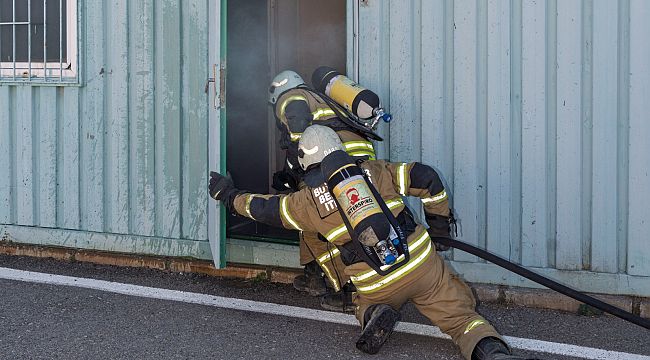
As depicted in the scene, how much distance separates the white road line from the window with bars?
1.70 metres

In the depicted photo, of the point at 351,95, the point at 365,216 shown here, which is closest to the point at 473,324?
the point at 365,216

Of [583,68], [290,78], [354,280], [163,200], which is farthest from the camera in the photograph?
[163,200]

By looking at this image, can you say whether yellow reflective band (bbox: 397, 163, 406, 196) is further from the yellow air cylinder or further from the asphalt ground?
the asphalt ground

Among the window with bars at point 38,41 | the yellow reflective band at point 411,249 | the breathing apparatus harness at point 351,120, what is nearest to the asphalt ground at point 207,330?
the yellow reflective band at point 411,249

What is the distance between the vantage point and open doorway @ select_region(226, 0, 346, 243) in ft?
22.0

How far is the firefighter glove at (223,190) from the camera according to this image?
4535 mm

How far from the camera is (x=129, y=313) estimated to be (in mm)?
4738

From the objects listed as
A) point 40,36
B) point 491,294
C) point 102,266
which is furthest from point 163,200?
point 491,294

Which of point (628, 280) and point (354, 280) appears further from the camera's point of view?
point (628, 280)

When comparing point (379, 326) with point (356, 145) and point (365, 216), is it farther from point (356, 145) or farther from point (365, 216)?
point (356, 145)

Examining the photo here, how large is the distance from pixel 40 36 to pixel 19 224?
165 centimetres

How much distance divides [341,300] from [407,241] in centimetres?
94

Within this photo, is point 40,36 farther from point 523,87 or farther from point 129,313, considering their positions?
point 523,87

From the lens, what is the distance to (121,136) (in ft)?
19.6
